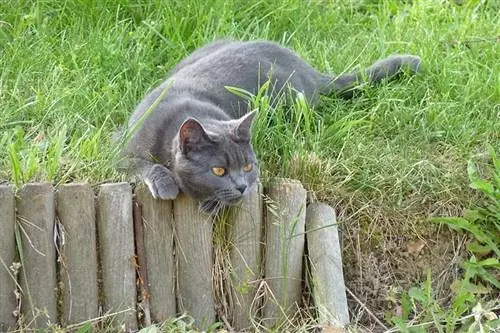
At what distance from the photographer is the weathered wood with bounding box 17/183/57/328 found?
112 inches

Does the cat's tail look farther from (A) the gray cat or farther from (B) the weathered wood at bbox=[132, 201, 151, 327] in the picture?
(B) the weathered wood at bbox=[132, 201, 151, 327]

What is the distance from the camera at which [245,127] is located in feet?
9.86

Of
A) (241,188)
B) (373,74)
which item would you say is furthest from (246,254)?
(373,74)

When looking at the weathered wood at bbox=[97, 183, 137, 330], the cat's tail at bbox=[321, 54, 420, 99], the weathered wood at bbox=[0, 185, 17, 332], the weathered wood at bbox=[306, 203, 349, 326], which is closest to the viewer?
the weathered wood at bbox=[0, 185, 17, 332]

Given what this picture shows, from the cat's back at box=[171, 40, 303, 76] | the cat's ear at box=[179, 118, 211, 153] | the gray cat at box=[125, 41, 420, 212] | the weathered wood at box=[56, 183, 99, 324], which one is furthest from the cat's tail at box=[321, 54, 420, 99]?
the weathered wood at box=[56, 183, 99, 324]

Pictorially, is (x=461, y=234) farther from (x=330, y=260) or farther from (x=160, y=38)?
(x=160, y=38)

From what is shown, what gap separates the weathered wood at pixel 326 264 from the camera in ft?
10.0

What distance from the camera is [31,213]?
112 inches

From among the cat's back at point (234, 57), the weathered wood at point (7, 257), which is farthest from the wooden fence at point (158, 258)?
the cat's back at point (234, 57)

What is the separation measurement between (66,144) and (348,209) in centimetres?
105

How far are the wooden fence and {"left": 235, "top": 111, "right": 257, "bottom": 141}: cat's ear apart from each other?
7.2 inches

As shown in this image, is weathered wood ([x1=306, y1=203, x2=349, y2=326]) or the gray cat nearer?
the gray cat

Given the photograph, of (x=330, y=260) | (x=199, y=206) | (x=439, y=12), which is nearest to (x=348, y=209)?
(x=330, y=260)

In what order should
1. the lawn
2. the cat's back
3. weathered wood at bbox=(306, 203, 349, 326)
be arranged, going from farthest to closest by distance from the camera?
the cat's back, the lawn, weathered wood at bbox=(306, 203, 349, 326)
